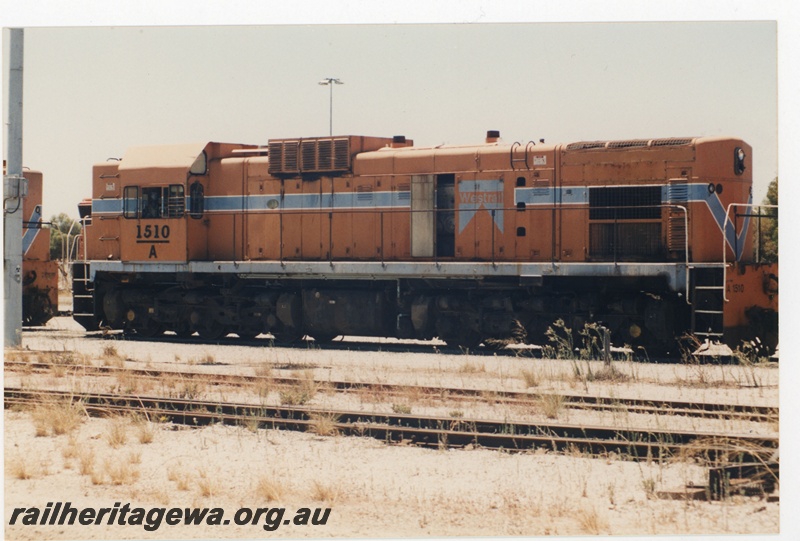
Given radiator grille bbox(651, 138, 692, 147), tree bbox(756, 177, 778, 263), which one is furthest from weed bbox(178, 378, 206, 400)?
tree bbox(756, 177, 778, 263)

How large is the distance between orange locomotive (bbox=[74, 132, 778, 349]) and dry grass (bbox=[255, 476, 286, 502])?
724 centimetres

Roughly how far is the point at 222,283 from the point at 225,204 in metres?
1.43

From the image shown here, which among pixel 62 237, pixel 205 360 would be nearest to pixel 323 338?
pixel 205 360

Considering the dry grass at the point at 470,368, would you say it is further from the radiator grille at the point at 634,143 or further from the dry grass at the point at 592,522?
the dry grass at the point at 592,522

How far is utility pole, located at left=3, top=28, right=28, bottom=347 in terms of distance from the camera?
14.7 meters

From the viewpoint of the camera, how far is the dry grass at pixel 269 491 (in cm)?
747

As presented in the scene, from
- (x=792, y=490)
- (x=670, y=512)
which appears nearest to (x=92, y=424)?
(x=670, y=512)

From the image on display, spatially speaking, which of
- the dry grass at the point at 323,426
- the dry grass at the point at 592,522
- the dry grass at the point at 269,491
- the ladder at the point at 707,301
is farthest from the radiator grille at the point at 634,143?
the dry grass at the point at 269,491

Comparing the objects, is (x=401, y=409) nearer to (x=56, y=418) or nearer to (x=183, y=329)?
(x=56, y=418)

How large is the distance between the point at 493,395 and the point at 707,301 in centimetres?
449

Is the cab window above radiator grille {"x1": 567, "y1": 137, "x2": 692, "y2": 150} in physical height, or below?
below

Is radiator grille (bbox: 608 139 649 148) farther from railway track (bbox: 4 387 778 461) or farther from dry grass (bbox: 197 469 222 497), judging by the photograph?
dry grass (bbox: 197 469 222 497)

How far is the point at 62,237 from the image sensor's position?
26453 mm

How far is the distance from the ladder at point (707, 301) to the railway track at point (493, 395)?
132 inches
